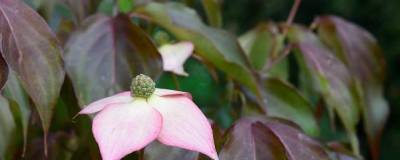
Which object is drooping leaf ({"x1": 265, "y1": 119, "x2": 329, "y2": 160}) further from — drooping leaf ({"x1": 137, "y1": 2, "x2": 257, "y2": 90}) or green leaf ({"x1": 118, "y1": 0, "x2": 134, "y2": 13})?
green leaf ({"x1": 118, "y1": 0, "x2": 134, "y2": 13})

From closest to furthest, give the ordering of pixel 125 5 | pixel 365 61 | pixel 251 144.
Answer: pixel 251 144 → pixel 125 5 → pixel 365 61

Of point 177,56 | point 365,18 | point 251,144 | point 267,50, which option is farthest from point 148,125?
point 365,18

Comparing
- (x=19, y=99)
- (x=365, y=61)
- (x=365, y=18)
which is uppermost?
(x=19, y=99)

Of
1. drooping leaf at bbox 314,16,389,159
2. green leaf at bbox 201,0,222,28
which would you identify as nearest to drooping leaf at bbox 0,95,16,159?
green leaf at bbox 201,0,222,28

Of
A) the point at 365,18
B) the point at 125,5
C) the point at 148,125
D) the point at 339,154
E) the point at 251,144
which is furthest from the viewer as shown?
the point at 365,18

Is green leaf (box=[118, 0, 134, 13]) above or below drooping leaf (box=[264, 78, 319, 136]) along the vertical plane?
above

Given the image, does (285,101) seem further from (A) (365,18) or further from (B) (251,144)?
(A) (365,18)

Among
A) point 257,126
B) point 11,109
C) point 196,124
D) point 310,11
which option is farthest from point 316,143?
point 310,11
